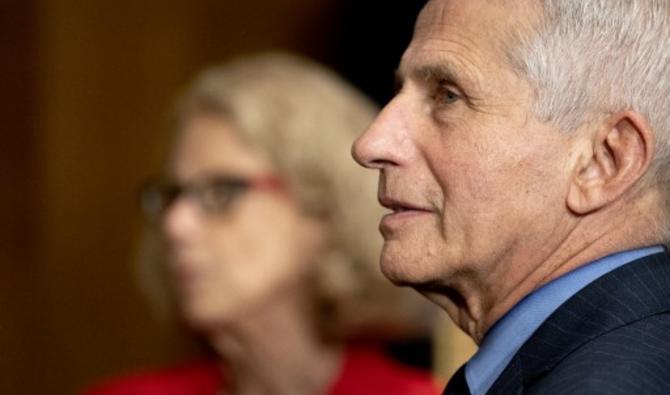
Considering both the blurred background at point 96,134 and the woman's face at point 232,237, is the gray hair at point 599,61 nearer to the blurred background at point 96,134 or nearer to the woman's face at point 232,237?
the woman's face at point 232,237

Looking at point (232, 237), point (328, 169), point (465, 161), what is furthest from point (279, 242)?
point (465, 161)

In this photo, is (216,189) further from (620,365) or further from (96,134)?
(620,365)

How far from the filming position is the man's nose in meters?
2.10

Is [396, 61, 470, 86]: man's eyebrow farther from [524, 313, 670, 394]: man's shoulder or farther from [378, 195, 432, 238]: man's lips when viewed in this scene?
[524, 313, 670, 394]: man's shoulder

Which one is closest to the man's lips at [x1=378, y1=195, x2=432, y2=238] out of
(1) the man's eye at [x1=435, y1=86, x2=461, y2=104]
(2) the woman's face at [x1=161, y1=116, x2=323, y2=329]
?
(1) the man's eye at [x1=435, y1=86, x2=461, y2=104]

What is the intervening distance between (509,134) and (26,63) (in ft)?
11.1

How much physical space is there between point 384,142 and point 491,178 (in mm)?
171

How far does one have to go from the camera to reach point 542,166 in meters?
2.00

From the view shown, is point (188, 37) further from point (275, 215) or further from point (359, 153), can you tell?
point (359, 153)

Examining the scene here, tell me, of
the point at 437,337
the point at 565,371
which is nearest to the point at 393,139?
the point at 565,371

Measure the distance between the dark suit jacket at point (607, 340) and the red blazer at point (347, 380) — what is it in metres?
1.84

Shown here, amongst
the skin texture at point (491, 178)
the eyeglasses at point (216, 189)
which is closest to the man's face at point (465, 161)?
the skin texture at point (491, 178)

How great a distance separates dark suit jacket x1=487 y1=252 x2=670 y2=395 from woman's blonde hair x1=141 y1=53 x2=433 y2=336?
1841 mm

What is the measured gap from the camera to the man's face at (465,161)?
201cm
